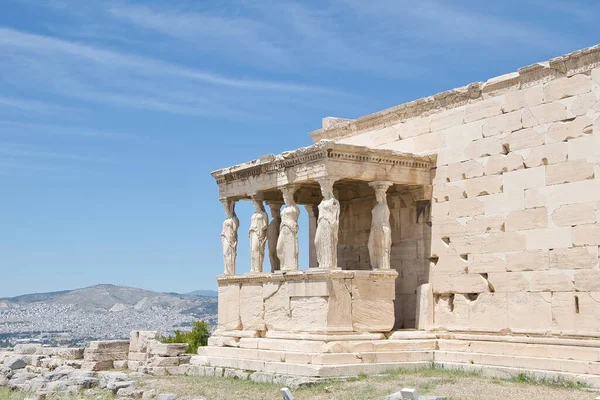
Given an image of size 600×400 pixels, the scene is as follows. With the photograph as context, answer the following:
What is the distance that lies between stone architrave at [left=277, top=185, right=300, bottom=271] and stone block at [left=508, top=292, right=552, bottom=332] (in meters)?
3.88

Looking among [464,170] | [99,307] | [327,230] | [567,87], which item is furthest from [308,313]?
[99,307]

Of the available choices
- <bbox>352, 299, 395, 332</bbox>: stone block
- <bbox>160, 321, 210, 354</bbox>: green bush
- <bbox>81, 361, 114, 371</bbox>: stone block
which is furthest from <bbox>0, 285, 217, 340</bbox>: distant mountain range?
<bbox>352, 299, 395, 332</bbox>: stone block

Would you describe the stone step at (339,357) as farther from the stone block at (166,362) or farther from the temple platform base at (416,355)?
the stone block at (166,362)

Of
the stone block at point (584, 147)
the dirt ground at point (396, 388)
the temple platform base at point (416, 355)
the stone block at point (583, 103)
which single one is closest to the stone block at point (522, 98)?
the stone block at point (583, 103)

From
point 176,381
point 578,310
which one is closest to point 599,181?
point 578,310

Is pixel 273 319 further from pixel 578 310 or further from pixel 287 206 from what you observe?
pixel 578 310

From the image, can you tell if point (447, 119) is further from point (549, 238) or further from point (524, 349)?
point (524, 349)

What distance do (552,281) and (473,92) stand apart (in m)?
3.65

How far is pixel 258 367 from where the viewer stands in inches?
607

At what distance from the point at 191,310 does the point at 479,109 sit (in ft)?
268

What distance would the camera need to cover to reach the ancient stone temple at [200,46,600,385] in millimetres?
13391

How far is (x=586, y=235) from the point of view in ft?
43.0

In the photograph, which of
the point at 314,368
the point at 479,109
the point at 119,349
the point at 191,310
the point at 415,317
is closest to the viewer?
the point at 314,368

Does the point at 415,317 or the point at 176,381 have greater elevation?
the point at 415,317
